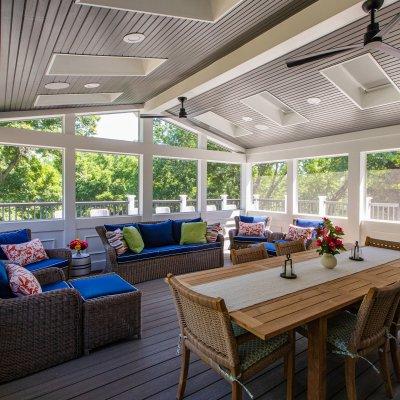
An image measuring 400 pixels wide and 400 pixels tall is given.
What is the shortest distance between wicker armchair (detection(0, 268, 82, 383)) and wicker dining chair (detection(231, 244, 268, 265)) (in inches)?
58.9

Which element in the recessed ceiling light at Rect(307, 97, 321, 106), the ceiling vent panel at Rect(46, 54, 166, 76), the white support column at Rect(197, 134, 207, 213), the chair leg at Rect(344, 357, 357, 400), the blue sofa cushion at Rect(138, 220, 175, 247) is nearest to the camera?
the chair leg at Rect(344, 357, 357, 400)

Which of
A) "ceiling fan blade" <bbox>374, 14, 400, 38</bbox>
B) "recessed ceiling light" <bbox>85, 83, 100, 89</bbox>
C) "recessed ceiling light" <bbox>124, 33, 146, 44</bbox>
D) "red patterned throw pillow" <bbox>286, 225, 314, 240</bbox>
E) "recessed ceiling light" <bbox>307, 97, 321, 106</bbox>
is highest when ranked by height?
"recessed ceiling light" <bbox>85, 83, 100, 89</bbox>

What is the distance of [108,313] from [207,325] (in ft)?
4.47

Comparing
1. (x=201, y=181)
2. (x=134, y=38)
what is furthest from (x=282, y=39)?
(x=201, y=181)

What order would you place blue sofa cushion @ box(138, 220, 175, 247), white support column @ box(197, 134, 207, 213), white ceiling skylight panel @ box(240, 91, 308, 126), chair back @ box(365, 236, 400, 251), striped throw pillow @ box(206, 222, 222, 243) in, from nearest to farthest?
chair back @ box(365, 236, 400, 251)
blue sofa cushion @ box(138, 220, 175, 247)
white ceiling skylight panel @ box(240, 91, 308, 126)
striped throw pillow @ box(206, 222, 222, 243)
white support column @ box(197, 134, 207, 213)

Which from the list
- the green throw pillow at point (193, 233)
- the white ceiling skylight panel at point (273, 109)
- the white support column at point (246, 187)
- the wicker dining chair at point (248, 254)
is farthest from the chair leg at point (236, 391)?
the white support column at point (246, 187)

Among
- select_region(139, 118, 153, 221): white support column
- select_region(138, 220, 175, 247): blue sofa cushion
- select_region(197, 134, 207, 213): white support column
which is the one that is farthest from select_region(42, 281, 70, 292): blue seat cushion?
select_region(197, 134, 207, 213): white support column

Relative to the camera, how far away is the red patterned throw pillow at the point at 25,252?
3.85 m

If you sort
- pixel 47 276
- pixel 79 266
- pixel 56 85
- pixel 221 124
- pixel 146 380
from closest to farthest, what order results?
pixel 146 380 < pixel 47 276 < pixel 56 85 < pixel 79 266 < pixel 221 124

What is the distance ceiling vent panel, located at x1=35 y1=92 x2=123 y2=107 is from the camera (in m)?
4.56

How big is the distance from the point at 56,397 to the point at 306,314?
1.82 m

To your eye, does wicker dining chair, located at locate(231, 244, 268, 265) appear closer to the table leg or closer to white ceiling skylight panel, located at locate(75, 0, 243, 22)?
the table leg

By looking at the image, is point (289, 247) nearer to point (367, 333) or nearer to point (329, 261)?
point (329, 261)

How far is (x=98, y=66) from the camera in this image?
357cm
